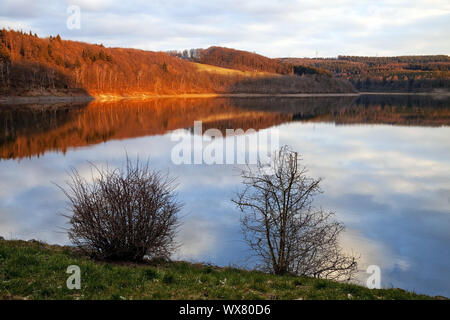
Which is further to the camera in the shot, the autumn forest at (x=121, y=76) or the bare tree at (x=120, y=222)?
the autumn forest at (x=121, y=76)

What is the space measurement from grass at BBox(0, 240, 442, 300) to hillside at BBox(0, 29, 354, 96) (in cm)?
7878

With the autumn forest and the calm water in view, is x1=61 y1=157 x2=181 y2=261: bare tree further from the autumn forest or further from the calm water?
the autumn forest

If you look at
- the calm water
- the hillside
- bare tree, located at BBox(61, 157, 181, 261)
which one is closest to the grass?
bare tree, located at BBox(61, 157, 181, 261)

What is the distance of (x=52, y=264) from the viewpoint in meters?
8.14

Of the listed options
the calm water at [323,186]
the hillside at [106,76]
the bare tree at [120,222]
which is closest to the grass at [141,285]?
the bare tree at [120,222]

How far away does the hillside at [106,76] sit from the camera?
88.1m

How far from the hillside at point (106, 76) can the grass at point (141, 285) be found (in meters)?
78.8

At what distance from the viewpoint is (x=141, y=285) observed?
737 cm

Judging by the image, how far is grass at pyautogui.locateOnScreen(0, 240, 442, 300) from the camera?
6.85 meters

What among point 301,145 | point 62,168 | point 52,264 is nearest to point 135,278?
point 52,264

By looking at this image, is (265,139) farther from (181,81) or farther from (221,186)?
(181,81)

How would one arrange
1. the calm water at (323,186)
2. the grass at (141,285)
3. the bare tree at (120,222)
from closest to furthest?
the grass at (141,285), the bare tree at (120,222), the calm water at (323,186)

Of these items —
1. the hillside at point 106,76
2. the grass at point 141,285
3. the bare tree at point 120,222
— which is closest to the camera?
the grass at point 141,285

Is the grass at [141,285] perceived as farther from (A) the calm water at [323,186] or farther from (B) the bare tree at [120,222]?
(A) the calm water at [323,186]
